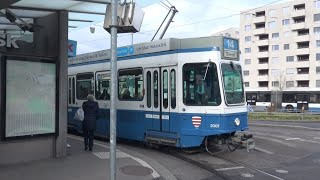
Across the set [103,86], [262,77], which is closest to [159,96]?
[103,86]

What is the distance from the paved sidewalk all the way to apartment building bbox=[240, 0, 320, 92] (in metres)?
70.8

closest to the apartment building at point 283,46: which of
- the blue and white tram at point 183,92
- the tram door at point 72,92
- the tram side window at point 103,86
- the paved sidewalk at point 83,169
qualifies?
the tram door at point 72,92

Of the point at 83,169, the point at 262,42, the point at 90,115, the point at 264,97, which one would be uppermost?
the point at 262,42

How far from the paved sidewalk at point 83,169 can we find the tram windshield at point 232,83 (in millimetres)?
3006

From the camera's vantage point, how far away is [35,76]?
10.4 metres

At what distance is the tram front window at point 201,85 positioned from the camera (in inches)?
466

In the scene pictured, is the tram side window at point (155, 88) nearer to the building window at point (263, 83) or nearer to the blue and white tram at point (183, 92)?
the blue and white tram at point (183, 92)

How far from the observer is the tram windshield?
12039mm

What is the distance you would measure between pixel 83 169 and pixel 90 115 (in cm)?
310

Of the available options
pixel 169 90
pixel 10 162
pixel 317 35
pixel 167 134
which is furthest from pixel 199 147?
pixel 317 35

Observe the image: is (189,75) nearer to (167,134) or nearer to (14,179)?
(167,134)

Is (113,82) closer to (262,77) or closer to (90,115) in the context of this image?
(90,115)

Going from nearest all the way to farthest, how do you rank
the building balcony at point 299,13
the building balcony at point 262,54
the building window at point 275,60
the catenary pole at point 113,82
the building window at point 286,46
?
the catenary pole at point 113,82 → the building balcony at point 299,13 → the building window at point 286,46 → the building window at point 275,60 → the building balcony at point 262,54

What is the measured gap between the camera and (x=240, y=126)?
12.4 meters
